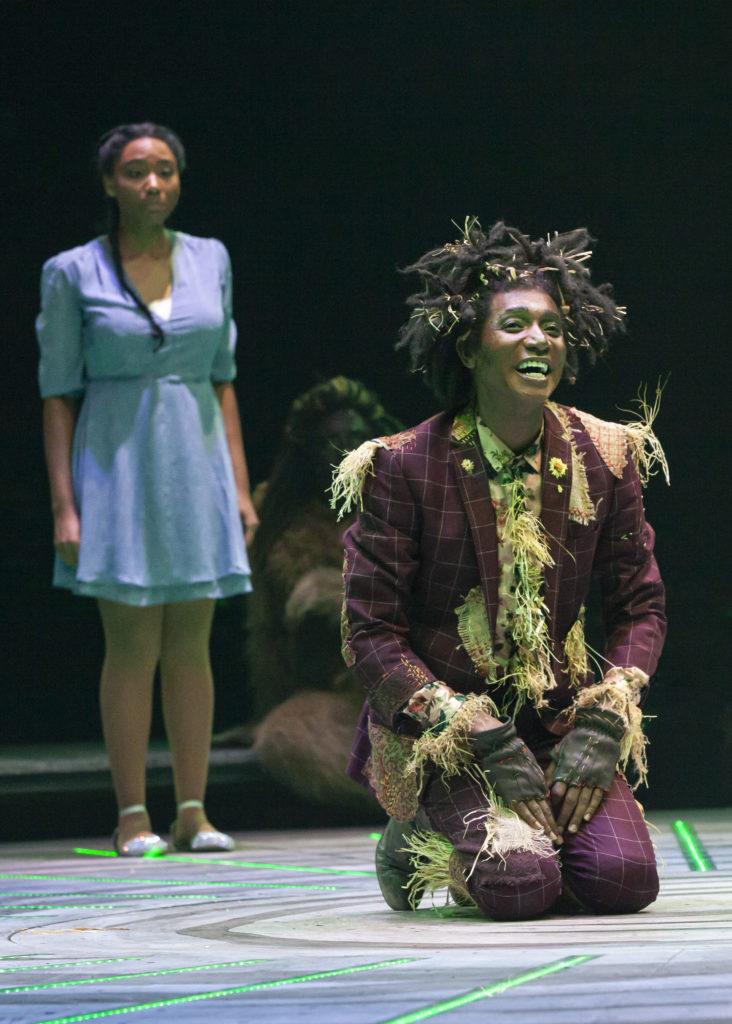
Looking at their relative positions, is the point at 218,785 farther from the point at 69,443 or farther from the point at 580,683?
the point at 580,683

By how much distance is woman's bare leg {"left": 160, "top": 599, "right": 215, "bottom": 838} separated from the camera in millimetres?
3523

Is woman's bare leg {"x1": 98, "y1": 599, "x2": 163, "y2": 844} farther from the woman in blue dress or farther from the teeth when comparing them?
the teeth

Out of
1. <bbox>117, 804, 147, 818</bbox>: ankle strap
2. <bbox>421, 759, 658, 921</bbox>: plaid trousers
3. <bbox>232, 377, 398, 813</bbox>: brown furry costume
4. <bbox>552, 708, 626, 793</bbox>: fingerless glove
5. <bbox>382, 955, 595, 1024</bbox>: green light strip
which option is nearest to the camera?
<bbox>382, 955, 595, 1024</bbox>: green light strip

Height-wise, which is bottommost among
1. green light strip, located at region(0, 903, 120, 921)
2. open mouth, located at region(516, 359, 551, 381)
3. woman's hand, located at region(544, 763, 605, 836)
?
green light strip, located at region(0, 903, 120, 921)

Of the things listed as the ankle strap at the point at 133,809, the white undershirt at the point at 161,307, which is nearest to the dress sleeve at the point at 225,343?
the white undershirt at the point at 161,307

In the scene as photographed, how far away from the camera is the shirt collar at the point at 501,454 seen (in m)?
2.36

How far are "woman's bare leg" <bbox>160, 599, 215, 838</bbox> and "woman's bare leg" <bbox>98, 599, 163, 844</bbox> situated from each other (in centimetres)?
5

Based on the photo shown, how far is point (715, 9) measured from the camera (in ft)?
13.9

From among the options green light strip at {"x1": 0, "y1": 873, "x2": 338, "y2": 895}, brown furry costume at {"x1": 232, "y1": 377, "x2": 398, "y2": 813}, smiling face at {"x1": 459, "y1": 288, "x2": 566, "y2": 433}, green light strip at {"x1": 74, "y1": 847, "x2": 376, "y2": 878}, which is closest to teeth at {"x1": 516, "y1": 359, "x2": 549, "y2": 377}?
smiling face at {"x1": 459, "y1": 288, "x2": 566, "y2": 433}

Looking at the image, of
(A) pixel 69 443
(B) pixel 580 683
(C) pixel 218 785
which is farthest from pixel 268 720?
(B) pixel 580 683

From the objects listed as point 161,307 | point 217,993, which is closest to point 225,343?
point 161,307

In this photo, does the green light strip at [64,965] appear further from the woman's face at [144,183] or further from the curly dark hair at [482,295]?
the woman's face at [144,183]

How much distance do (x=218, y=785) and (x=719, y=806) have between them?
1263mm

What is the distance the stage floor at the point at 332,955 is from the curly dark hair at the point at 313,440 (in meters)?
1.48
